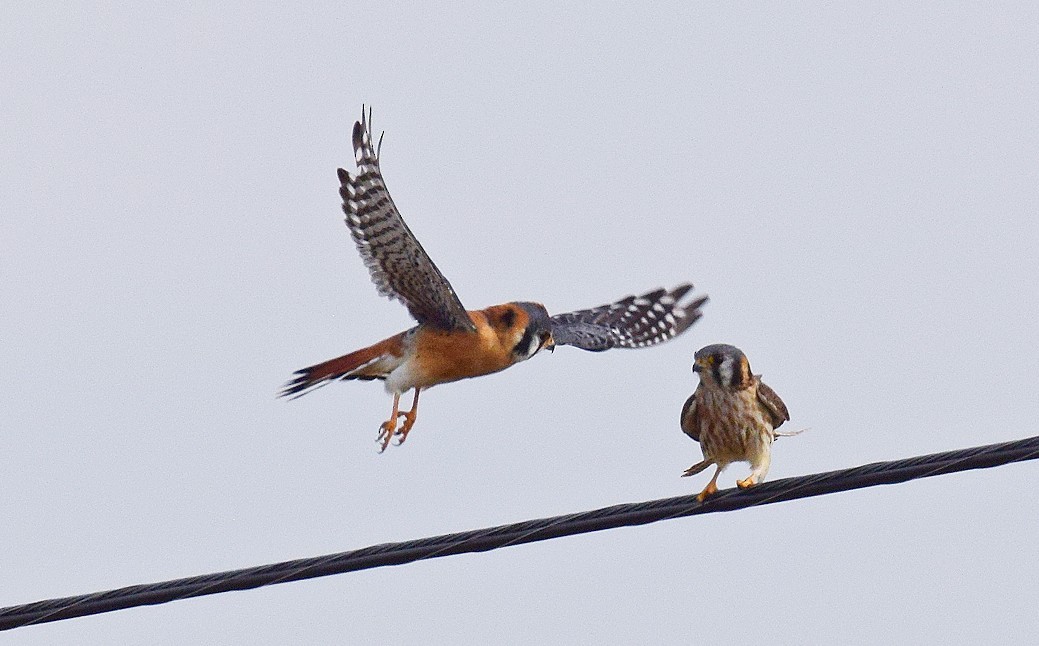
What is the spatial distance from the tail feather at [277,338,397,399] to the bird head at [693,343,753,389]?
2.85m

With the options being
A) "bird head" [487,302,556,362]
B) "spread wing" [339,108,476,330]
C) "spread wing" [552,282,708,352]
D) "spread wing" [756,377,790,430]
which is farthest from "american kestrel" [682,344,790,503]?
"spread wing" [552,282,708,352]

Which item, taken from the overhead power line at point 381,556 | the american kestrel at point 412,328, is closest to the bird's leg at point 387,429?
the american kestrel at point 412,328

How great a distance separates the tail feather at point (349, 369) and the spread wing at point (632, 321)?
6.28 feet

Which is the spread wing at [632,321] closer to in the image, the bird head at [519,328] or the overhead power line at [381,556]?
the bird head at [519,328]

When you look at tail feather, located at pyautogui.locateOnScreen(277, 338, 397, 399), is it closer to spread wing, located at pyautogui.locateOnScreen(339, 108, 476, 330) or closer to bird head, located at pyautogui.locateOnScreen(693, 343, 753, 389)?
spread wing, located at pyautogui.locateOnScreen(339, 108, 476, 330)

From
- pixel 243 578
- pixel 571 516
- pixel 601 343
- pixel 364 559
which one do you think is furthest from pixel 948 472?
pixel 601 343

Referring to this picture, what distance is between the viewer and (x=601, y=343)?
1134 centimetres

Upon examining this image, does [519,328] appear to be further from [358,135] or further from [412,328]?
[358,135]

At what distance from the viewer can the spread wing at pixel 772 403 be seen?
23.2ft

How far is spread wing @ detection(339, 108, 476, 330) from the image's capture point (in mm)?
8797

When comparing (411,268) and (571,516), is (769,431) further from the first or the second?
(411,268)

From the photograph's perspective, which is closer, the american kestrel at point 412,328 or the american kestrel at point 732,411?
the american kestrel at point 732,411

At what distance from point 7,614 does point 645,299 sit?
7563 mm

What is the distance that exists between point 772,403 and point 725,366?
320 millimetres
